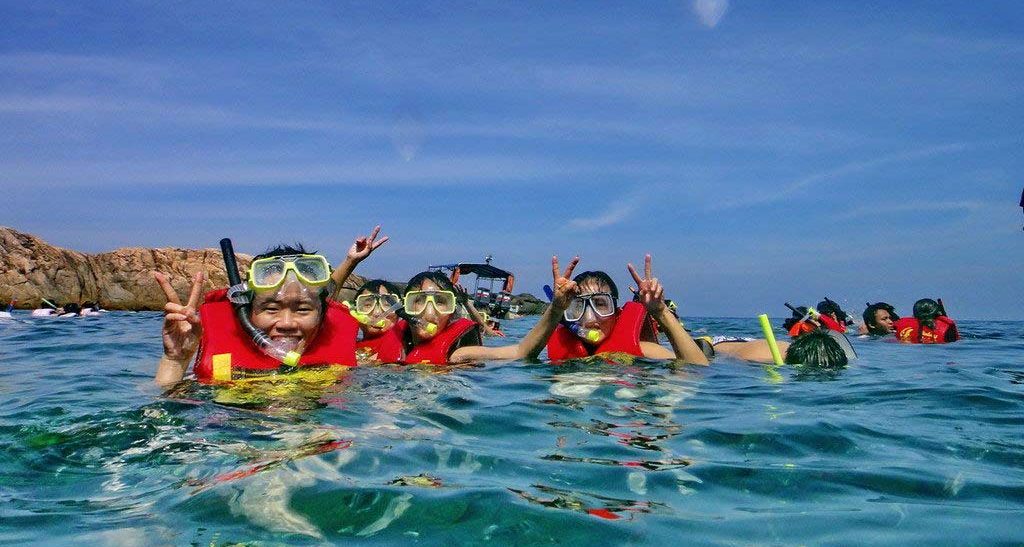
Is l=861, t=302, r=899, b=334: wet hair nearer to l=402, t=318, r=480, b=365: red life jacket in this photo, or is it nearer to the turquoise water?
the turquoise water

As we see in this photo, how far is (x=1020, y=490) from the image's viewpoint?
3.06 m

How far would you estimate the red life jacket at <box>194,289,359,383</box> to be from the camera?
5.67m

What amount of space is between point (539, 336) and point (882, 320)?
1037 centimetres

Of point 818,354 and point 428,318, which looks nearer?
point 818,354

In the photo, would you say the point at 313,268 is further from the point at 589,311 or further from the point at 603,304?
the point at 603,304

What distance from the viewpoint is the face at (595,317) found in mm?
7227

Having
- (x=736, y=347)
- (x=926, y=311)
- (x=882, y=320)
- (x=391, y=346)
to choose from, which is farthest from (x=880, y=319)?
(x=391, y=346)

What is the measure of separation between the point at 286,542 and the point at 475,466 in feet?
3.67

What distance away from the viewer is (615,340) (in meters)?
7.32

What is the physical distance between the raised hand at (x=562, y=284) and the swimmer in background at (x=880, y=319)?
10.6m

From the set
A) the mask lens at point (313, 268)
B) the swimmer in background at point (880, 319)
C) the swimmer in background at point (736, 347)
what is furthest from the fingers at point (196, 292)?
the swimmer in background at point (880, 319)

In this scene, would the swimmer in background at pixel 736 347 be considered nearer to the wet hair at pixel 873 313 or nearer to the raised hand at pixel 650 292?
the raised hand at pixel 650 292

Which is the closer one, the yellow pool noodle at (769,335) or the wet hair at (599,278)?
the yellow pool noodle at (769,335)

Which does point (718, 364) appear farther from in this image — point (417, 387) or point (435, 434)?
point (435, 434)
